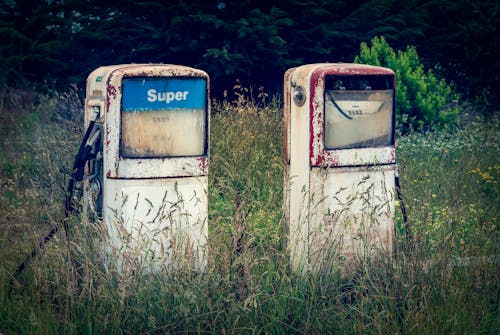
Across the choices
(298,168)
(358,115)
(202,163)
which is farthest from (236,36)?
(202,163)

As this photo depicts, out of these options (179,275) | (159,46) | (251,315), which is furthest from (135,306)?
(159,46)

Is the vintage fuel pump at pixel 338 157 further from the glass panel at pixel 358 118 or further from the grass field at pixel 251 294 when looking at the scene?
the grass field at pixel 251 294

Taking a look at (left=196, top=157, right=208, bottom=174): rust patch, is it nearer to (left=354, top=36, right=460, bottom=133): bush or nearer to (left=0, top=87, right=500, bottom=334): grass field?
(left=0, top=87, right=500, bottom=334): grass field

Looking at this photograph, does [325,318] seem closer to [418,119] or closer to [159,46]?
[418,119]

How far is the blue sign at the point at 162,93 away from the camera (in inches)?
192

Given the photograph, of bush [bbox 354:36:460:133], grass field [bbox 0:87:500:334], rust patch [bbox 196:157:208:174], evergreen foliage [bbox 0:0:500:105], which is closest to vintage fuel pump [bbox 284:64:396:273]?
grass field [bbox 0:87:500:334]

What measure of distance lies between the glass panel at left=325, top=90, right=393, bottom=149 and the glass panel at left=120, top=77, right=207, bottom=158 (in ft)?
2.96

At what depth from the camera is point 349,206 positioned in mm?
5133

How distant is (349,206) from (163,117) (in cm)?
143

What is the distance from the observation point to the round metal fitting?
16.9ft

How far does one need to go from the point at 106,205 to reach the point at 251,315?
138 cm

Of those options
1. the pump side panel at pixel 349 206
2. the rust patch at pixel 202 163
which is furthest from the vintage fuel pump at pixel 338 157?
the rust patch at pixel 202 163

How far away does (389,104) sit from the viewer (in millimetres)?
5488

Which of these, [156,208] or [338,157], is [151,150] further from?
[338,157]
